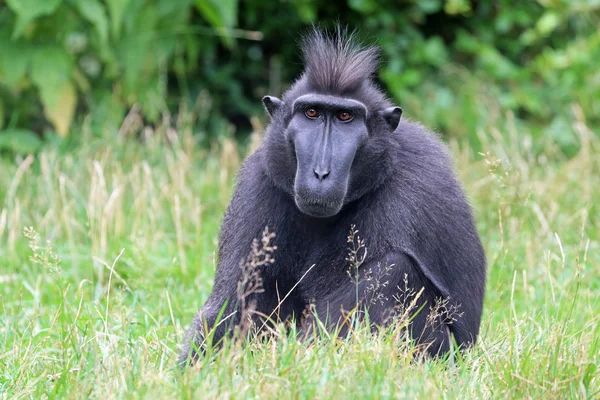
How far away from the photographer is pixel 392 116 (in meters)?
4.88

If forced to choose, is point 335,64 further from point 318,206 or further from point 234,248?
point 234,248

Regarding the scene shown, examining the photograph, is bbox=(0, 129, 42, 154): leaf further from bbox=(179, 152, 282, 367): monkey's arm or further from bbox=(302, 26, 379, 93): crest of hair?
bbox=(302, 26, 379, 93): crest of hair

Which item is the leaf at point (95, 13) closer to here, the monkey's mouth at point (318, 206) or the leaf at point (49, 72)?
the leaf at point (49, 72)

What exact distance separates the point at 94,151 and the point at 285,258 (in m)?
3.85

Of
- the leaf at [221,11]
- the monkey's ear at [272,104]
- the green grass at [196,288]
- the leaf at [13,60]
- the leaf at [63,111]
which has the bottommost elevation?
the green grass at [196,288]

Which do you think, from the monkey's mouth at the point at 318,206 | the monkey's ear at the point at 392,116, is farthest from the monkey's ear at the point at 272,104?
the monkey's mouth at the point at 318,206

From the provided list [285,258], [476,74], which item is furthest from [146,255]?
[476,74]

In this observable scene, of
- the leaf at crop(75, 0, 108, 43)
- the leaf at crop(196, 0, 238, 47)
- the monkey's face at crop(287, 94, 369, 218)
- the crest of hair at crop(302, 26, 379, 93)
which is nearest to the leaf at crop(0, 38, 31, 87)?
the leaf at crop(75, 0, 108, 43)

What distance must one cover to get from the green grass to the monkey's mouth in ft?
2.06

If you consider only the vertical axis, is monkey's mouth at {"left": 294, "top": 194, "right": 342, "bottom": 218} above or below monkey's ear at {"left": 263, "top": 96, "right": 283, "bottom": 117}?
below

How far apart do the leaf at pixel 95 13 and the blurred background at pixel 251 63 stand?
12 mm

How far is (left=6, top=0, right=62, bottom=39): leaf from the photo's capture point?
24.9 feet

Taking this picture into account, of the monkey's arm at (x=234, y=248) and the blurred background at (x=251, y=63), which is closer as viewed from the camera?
the monkey's arm at (x=234, y=248)

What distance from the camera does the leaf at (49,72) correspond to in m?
8.14
